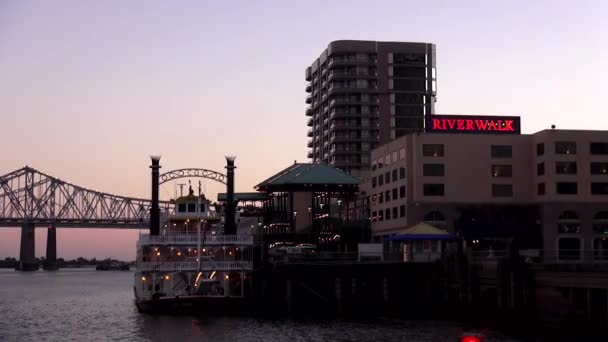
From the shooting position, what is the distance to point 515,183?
4759 inches

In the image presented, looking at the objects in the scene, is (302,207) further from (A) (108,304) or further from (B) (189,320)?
(B) (189,320)

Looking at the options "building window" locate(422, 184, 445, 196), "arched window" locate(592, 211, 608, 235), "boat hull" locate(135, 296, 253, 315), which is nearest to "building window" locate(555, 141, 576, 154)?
"arched window" locate(592, 211, 608, 235)

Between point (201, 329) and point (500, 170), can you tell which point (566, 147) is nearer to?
point (500, 170)

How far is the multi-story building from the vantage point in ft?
388

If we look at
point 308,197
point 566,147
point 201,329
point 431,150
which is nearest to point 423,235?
point 201,329

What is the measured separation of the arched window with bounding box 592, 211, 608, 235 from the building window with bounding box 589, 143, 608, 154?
765 cm

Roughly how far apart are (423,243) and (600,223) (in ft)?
119

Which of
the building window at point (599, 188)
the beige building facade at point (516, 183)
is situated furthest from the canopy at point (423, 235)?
the building window at point (599, 188)

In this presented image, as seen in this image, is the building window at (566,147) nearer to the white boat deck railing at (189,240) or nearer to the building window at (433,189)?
the building window at (433,189)

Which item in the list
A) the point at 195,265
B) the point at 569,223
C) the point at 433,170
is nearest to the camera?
the point at 195,265

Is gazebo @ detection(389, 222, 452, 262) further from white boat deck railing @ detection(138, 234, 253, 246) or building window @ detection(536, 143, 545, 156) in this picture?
building window @ detection(536, 143, 545, 156)

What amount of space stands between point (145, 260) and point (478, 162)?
52.9 metres

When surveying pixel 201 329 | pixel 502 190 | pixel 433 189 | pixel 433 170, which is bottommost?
pixel 201 329

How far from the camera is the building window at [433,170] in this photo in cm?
11988
